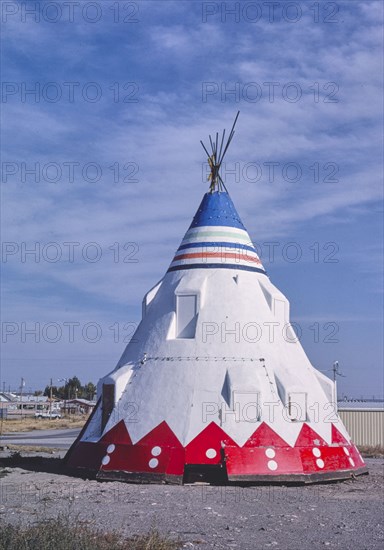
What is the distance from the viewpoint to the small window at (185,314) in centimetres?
1827

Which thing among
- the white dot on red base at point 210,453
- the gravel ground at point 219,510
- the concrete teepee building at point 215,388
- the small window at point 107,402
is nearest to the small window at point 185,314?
the concrete teepee building at point 215,388

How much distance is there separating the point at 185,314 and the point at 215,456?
3.98 metres

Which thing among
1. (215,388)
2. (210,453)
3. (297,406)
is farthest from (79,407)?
(210,453)

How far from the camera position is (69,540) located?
28.0ft

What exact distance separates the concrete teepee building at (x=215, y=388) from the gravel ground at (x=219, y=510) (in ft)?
1.93

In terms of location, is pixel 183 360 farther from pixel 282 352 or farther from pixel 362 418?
pixel 362 418

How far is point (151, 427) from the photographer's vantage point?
16547 millimetres

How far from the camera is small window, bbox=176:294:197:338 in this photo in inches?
719

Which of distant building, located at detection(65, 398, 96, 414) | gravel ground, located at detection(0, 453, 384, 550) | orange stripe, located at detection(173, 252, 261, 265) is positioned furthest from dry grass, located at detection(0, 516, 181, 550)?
distant building, located at detection(65, 398, 96, 414)

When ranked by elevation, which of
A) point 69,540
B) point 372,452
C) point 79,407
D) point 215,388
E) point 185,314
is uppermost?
point 185,314

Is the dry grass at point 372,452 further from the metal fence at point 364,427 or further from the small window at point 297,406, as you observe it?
the small window at point 297,406

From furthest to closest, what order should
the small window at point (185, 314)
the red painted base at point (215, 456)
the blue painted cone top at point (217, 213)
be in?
the blue painted cone top at point (217, 213)
the small window at point (185, 314)
the red painted base at point (215, 456)

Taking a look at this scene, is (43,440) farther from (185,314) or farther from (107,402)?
(185,314)

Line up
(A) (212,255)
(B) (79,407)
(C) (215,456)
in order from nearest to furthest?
1. (C) (215,456)
2. (A) (212,255)
3. (B) (79,407)
